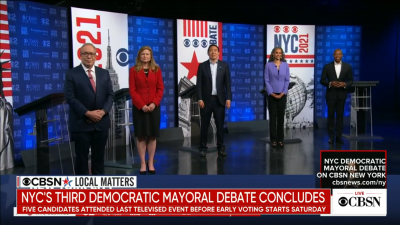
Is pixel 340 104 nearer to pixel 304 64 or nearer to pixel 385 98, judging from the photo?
pixel 304 64

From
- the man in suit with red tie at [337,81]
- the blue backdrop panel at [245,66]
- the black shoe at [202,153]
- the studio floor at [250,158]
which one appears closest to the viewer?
the studio floor at [250,158]

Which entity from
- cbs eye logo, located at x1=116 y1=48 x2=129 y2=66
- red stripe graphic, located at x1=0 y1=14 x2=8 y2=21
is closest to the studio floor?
cbs eye logo, located at x1=116 y1=48 x2=129 y2=66

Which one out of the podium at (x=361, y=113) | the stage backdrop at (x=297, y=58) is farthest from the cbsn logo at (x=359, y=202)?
the stage backdrop at (x=297, y=58)

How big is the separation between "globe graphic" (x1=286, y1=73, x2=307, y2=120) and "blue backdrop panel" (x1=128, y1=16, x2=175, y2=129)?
234cm

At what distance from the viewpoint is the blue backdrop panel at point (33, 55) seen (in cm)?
493

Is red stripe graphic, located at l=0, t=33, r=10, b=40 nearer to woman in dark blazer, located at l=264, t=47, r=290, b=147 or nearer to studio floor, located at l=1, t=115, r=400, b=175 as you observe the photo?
studio floor, located at l=1, t=115, r=400, b=175

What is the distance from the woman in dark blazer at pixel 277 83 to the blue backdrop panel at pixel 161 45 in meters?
1.99

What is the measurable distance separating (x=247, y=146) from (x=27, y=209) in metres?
3.69

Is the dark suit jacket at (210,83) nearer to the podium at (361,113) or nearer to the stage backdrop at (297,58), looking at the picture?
Answer: the podium at (361,113)

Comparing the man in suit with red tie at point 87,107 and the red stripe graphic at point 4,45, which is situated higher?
the red stripe graphic at point 4,45

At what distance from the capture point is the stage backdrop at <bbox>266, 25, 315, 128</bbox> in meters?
7.91

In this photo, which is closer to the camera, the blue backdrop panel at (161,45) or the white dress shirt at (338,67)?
the white dress shirt at (338,67)

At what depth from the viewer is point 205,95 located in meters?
5.10

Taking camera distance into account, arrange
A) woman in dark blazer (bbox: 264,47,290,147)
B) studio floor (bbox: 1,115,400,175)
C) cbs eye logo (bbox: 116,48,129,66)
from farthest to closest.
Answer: cbs eye logo (bbox: 116,48,129,66) < woman in dark blazer (bbox: 264,47,290,147) < studio floor (bbox: 1,115,400,175)
